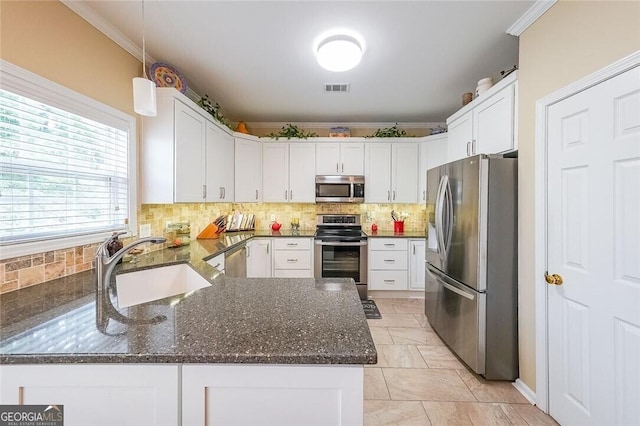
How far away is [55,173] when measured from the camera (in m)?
1.56

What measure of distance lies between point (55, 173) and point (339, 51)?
81.7 inches

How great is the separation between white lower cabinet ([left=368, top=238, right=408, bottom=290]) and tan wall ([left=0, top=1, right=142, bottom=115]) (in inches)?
124

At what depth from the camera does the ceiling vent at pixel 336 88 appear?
287cm

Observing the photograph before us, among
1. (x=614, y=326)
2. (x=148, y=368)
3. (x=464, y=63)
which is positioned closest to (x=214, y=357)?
(x=148, y=368)

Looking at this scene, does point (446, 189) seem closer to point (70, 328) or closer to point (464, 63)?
point (464, 63)

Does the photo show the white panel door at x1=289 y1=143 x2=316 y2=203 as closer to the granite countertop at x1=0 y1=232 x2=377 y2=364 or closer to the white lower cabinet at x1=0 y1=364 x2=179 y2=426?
the granite countertop at x1=0 y1=232 x2=377 y2=364

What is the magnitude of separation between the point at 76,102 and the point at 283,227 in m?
2.93

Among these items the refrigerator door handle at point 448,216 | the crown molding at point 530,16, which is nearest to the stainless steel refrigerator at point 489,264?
the refrigerator door handle at point 448,216

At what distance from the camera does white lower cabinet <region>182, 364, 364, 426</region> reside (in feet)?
2.52

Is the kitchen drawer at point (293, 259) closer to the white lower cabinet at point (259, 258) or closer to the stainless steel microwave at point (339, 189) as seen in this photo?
the white lower cabinet at point (259, 258)

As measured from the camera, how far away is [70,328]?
35.6 inches

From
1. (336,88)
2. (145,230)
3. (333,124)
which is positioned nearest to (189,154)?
(145,230)

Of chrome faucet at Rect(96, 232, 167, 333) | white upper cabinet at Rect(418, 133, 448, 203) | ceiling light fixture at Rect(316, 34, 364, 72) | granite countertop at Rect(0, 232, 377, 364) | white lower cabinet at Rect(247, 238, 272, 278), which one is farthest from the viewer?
white upper cabinet at Rect(418, 133, 448, 203)

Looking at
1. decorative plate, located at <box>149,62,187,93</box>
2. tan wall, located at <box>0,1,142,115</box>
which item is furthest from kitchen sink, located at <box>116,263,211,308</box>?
decorative plate, located at <box>149,62,187,93</box>
